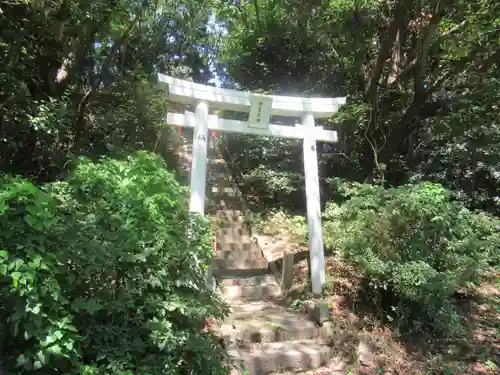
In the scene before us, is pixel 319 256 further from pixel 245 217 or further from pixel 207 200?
pixel 207 200

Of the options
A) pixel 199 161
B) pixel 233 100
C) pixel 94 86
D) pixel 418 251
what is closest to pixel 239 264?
pixel 199 161

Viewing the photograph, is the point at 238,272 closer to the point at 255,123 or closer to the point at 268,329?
the point at 268,329

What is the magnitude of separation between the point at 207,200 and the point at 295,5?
4788 mm

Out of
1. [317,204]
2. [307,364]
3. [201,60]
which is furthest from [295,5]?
[201,60]

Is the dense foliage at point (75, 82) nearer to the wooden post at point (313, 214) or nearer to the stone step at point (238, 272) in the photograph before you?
the stone step at point (238, 272)

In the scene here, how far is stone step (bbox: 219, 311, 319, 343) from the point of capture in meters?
5.00

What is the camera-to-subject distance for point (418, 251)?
205 inches

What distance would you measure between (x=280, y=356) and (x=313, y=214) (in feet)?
7.73

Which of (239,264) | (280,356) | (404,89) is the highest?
(404,89)

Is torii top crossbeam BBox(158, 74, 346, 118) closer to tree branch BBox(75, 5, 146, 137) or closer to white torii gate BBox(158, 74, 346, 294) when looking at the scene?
white torii gate BBox(158, 74, 346, 294)

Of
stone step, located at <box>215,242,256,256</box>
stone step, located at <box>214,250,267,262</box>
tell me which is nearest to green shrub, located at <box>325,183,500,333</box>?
stone step, located at <box>214,250,267,262</box>

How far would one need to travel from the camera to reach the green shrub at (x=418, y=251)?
4934 millimetres

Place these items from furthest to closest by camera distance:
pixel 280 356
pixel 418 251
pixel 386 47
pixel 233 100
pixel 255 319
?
1. pixel 386 47
2. pixel 233 100
3. pixel 255 319
4. pixel 418 251
5. pixel 280 356

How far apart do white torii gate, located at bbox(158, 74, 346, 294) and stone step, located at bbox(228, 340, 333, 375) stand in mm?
1123
